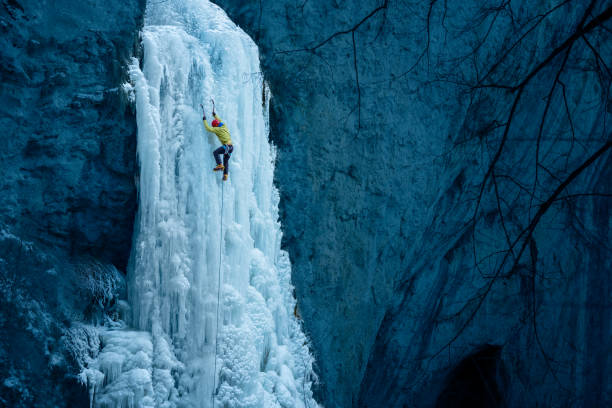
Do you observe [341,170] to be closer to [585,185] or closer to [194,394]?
[194,394]

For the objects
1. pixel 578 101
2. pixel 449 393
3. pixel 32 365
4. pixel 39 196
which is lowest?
pixel 449 393

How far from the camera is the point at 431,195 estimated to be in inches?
246

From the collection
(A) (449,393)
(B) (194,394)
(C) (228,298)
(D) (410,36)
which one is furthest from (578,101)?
(B) (194,394)

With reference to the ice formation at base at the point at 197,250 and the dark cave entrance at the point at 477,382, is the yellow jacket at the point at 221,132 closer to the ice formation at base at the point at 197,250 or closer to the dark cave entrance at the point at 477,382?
the ice formation at base at the point at 197,250

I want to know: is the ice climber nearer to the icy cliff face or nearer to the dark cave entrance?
the icy cliff face

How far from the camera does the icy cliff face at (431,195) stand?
5.54 m

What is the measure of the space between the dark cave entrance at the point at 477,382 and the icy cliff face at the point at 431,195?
3 cm

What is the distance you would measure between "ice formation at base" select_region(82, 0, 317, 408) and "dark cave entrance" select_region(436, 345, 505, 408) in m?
3.19

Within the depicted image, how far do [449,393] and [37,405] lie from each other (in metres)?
6.01

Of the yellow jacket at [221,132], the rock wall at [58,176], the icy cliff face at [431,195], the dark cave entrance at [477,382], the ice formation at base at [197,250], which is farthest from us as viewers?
the dark cave entrance at [477,382]

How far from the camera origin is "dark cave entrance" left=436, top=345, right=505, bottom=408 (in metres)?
7.14

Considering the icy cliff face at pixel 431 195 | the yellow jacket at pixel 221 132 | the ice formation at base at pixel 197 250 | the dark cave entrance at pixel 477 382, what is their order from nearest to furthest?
the ice formation at base at pixel 197 250 → the yellow jacket at pixel 221 132 → the icy cliff face at pixel 431 195 → the dark cave entrance at pixel 477 382

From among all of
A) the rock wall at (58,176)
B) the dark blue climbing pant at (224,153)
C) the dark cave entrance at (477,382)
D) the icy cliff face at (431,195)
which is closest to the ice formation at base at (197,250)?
the dark blue climbing pant at (224,153)

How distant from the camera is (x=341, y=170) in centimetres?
573
